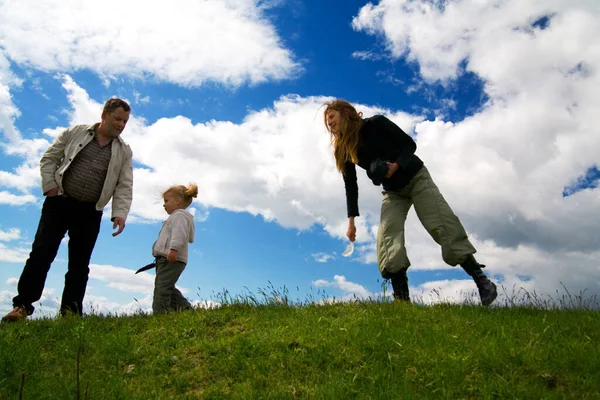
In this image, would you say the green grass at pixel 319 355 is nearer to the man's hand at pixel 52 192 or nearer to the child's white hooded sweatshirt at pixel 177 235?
the child's white hooded sweatshirt at pixel 177 235

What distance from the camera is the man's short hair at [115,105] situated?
7781 mm

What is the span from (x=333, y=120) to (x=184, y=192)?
2718mm

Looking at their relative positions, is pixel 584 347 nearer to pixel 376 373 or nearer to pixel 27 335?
pixel 376 373

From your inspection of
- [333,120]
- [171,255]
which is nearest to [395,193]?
[333,120]

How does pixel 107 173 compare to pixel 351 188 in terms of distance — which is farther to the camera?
pixel 107 173

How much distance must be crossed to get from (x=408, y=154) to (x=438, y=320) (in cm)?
223

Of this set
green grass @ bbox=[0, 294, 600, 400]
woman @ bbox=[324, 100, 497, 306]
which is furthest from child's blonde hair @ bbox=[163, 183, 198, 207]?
woman @ bbox=[324, 100, 497, 306]

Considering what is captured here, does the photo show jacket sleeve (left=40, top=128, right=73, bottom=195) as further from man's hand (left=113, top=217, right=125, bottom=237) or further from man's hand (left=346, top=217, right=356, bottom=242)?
man's hand (left=346, top=217, right=356, bottom=242)

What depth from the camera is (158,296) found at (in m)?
7.79

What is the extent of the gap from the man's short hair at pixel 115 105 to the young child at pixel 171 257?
174cm

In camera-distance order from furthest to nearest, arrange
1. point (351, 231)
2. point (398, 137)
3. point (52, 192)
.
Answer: point (52, 192), point (351, 231), point (398, 137)

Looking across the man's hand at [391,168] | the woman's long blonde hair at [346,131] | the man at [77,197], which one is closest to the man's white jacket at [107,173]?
the man at [77,197]

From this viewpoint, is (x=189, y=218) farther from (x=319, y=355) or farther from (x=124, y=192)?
(x=319, y=355)

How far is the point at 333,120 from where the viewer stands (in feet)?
23.8
